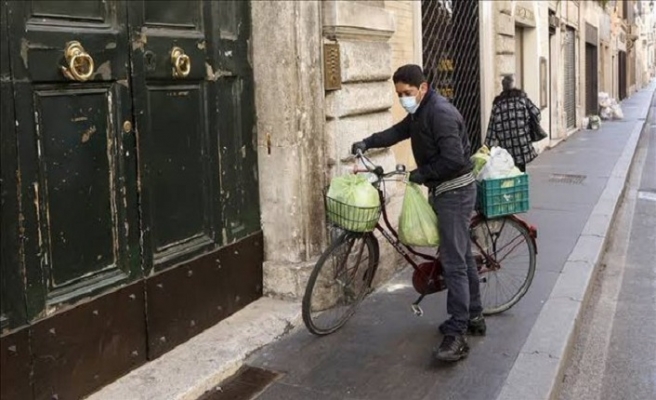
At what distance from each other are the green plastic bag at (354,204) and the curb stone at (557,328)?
3.88ft

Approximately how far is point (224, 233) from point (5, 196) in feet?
5.67

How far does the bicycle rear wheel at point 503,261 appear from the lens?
5.03 meters

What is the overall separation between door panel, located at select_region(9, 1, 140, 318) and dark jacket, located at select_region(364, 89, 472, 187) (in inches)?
65.3

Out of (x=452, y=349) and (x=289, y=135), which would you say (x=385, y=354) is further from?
(x=289, y=135)

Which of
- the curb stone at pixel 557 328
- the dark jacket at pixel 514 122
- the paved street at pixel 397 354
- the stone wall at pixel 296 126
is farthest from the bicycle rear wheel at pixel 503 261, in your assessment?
the dark jacket at pixel 514 122

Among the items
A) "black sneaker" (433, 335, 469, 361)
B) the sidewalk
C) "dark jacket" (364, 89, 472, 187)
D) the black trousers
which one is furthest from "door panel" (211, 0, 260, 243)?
"black sneaker" (433, 335, 469, 361)

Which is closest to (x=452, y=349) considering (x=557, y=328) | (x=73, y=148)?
(x=557, y=328)

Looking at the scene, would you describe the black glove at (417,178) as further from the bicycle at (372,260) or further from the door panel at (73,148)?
the door panel at (73,148)

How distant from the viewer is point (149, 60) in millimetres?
4074

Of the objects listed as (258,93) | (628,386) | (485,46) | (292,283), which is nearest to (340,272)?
(292,283)

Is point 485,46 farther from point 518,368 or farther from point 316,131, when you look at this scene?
point 518,368

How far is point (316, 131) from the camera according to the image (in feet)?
16.9

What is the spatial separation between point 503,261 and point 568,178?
7413mm

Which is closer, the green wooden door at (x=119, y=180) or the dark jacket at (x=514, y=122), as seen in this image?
the green wooden door at (x=119, y=180)
